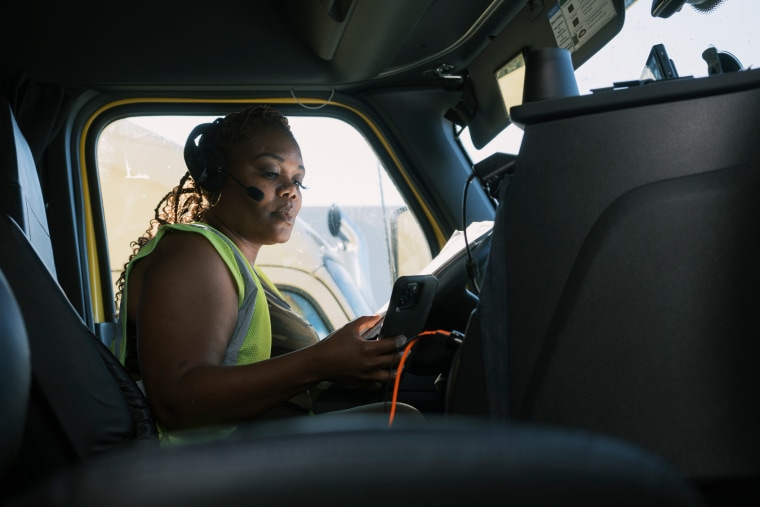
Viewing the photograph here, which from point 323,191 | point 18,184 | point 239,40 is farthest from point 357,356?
point 323,191

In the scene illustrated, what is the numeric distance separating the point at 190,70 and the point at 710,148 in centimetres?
207

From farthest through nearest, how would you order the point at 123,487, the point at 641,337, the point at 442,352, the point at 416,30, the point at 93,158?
1. the point at 93,158
2. the point at 416,30
3. the point at 442,352
4. the point at 641,337
5. the point at 123,487

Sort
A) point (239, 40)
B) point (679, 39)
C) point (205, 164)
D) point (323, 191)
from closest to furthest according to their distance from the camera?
point (679, 39) < point (205, 164) < point (239, 40) < point (323, 191)

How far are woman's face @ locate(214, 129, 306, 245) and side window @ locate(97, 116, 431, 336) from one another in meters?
0.71

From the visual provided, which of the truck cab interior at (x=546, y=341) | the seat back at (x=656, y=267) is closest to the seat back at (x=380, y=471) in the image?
the truck cab interior at (x=546, y=341)

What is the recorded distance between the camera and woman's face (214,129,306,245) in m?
1.83

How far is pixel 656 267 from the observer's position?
2.45ft

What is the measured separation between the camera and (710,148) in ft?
2.44

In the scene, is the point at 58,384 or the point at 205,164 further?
the point at 205,164

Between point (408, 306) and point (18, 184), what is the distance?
0.72 metres

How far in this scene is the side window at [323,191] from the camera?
2.73 metres

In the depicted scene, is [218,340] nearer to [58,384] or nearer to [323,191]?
[58,384]

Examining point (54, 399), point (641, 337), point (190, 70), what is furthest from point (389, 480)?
point (190, 70)

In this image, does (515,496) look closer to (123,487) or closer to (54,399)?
(123,487)
